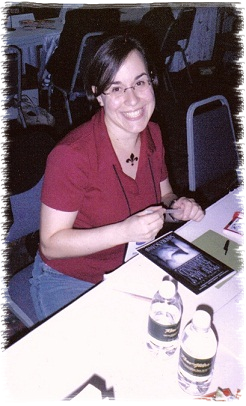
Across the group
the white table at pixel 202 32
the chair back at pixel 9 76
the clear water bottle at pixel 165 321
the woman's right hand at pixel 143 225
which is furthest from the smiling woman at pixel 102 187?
the white table at pixel 202 32

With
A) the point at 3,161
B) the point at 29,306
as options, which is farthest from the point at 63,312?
the point at 3,161

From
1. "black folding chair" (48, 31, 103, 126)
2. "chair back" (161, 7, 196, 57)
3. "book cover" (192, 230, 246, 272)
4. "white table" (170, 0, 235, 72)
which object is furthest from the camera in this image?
"white table" (170, 0, 235, 72)

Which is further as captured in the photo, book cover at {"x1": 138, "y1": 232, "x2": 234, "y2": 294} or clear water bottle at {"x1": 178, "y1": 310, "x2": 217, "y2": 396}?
book cover at {"x1": 138, "y1": 232, "x2": 234, "y2": 294}

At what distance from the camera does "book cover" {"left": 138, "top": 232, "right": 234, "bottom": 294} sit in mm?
1314

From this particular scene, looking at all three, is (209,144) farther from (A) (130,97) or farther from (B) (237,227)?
(A) (130,97)

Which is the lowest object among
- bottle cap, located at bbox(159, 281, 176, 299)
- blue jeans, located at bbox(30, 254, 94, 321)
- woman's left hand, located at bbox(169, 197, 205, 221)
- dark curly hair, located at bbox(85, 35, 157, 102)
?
blue jeans, located at bbox(30, 254, 94, 321)

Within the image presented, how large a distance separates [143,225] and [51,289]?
46 cm

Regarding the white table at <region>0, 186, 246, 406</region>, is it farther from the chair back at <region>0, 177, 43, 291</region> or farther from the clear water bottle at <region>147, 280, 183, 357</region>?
the chair back at <region>0, 177, 43, 291</region>

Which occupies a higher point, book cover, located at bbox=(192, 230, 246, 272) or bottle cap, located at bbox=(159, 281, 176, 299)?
bottle cap, located at bbox=(159, 281, 176, 299)

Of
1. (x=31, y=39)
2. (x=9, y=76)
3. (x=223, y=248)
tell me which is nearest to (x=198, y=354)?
(x=223, y=248)

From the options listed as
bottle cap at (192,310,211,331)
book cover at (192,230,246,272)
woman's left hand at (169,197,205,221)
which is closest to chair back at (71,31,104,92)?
woman's left hand at (169,197,205,221)

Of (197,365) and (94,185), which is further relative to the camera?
(94,185)

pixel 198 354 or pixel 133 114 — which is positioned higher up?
pixel 133 114

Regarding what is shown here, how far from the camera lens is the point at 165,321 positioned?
1.06 meters
